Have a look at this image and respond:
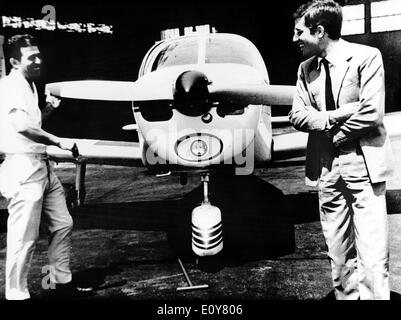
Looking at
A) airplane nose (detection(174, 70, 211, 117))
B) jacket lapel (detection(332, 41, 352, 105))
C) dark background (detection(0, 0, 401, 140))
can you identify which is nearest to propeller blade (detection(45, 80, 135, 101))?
airplane nose (detection(174, 70, 211, 117))

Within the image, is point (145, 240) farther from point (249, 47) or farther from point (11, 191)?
point (249, 47)

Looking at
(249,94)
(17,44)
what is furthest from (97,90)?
(249,94)

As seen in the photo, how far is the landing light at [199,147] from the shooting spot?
2.74 metres

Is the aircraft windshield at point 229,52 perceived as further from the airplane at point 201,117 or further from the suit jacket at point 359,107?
the suit jacket at point 359,107

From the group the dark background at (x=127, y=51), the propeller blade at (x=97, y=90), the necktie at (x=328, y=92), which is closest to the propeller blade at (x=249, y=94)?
the propeller blade at (x=97, y=90)

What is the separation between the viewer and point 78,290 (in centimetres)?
246

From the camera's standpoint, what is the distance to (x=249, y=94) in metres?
2.63

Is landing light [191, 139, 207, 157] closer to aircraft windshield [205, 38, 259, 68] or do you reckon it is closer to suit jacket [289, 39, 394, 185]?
suit jacket [289, 39, 394, 185]

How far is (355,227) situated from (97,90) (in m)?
2.03

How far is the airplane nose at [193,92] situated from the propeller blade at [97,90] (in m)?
0.41

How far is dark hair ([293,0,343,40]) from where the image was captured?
1.79m

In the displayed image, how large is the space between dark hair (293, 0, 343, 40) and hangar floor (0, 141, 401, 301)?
1473mm

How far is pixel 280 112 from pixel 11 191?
14.3 m
